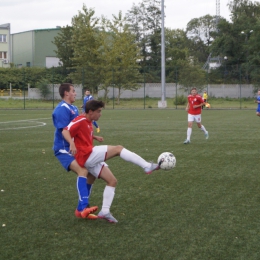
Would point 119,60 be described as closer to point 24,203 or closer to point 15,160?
point 15,160

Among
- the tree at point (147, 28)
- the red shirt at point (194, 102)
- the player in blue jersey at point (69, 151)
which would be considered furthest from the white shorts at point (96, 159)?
the tree at point (147, 28)

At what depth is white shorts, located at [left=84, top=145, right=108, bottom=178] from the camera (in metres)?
5.57

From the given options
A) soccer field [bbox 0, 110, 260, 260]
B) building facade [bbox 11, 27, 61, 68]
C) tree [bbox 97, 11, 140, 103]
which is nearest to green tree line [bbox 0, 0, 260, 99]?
tree [bbox 97, 11, 140, 103]

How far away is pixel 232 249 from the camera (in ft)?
15.5

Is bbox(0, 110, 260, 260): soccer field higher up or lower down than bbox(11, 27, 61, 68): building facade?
lower down

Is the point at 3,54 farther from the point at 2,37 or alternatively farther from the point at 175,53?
the point at 175,53

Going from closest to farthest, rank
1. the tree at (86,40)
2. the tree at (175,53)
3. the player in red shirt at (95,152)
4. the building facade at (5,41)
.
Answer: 1. the player in red shirt at (95,152)
2. the tree at (175,53)
3. the tree at (86,40)
4. the building facade at (5,41)

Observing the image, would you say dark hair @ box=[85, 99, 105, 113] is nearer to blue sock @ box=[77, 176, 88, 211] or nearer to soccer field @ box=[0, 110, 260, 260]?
blue sock @ box=[77, 176, 88, 211]

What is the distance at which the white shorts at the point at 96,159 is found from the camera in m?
5.57

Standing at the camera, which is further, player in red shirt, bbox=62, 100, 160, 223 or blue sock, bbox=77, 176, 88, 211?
blue sock, bbox=77, 176, 88, 211

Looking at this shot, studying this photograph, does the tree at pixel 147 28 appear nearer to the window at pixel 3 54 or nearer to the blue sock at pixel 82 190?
the window at pixel 3 54

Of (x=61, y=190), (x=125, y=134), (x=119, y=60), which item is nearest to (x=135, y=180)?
(x=61, y=190)

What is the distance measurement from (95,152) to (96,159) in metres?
0.08

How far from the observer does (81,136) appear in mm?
5664
